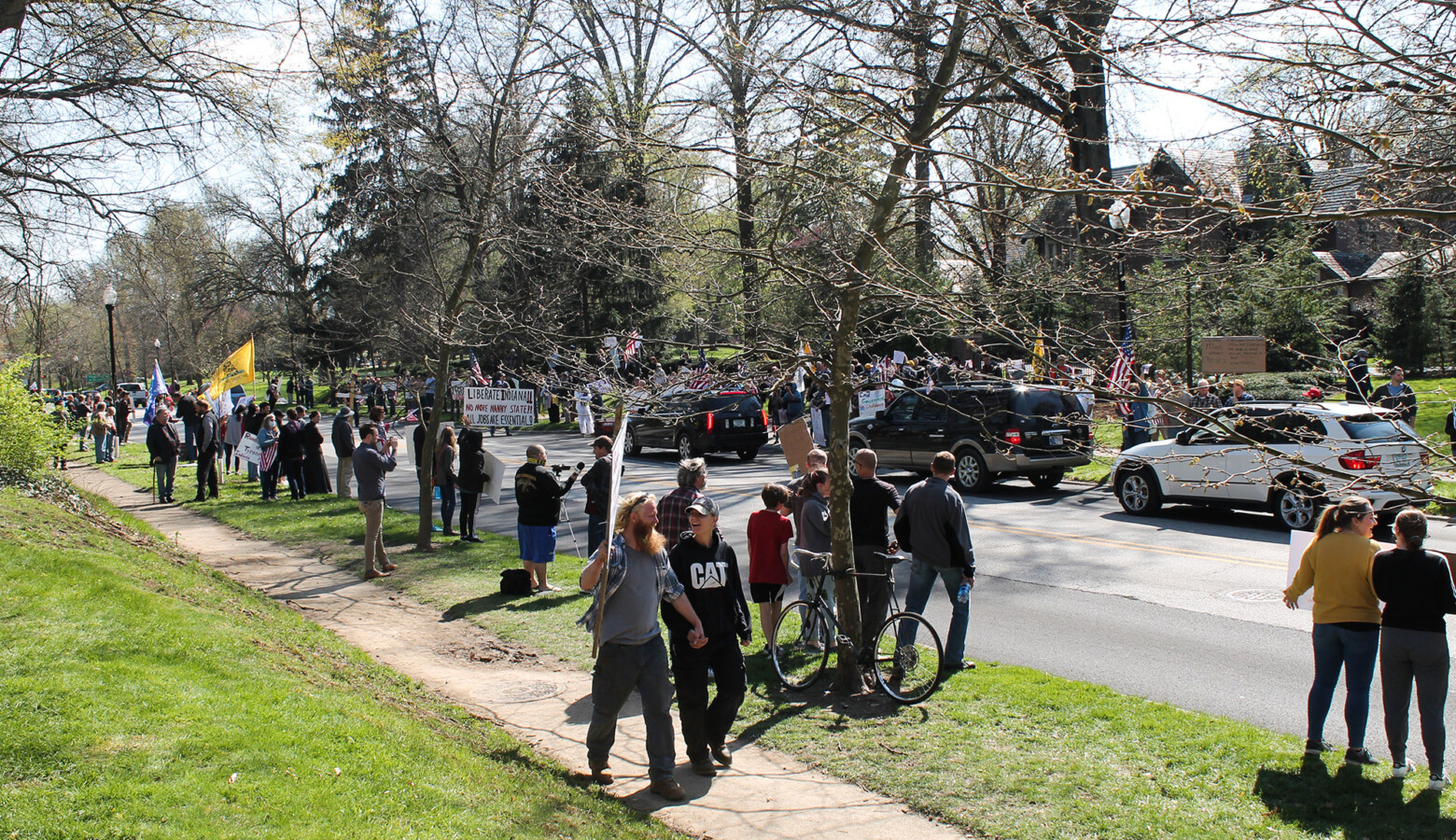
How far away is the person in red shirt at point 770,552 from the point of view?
8422mm

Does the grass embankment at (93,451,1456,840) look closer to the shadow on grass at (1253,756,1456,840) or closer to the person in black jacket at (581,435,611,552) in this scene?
the shadow on grass at (1253,756,1456,840)

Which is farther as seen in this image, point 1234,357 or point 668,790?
point 1234,357

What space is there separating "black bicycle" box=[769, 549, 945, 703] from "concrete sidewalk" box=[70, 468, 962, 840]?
4.27 ft

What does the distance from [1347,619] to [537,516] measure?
25.3ft

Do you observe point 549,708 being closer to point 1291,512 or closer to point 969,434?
point 1291,512

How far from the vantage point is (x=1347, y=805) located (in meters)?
5.46

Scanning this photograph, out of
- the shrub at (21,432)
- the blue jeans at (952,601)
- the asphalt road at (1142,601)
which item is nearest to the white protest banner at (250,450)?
the shrub at (21,432)

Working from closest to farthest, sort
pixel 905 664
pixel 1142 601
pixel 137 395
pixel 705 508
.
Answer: pixel 705 508
pixel 905 664
pixel 1142 601
pixel 137 395

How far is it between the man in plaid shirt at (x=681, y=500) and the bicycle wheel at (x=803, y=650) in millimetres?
1130

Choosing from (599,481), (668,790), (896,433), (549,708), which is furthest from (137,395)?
(668,790)

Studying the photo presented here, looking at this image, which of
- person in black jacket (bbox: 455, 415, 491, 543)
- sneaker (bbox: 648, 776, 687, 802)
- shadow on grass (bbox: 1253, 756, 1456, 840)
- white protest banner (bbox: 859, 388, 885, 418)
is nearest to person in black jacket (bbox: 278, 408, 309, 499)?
person in black jacket (bbox: 455, 415, 491, 543)

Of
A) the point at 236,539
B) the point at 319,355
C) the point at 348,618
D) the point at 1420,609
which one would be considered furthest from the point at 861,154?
the point at 319,355

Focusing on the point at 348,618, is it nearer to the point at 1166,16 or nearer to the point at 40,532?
the point at 40,532

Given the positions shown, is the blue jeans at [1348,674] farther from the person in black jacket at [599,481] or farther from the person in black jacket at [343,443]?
the person in black jacket at [343,443]
